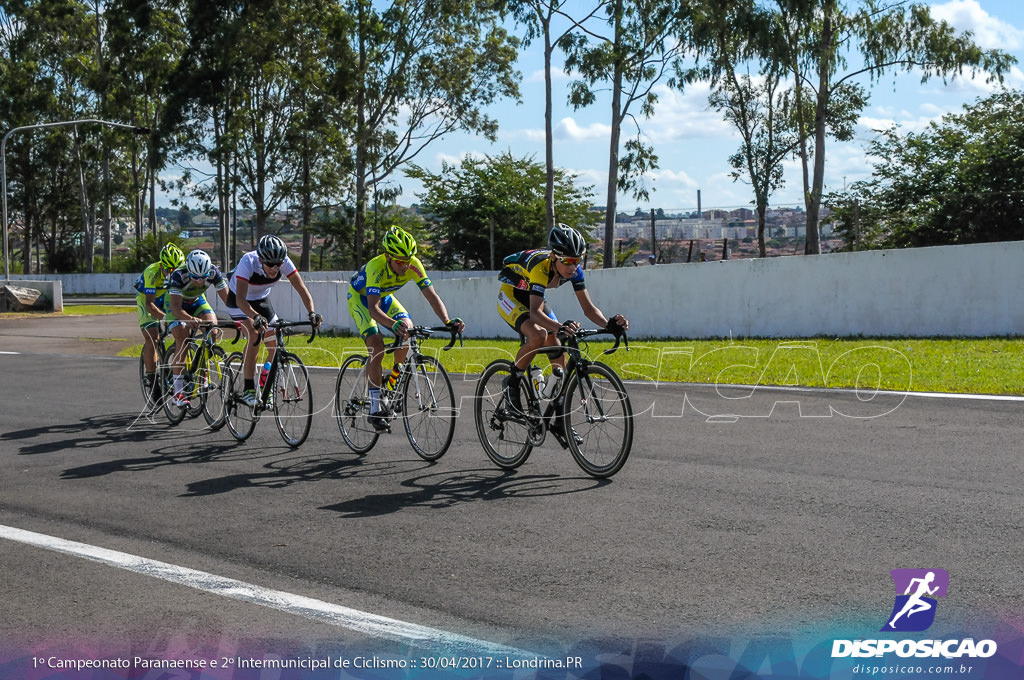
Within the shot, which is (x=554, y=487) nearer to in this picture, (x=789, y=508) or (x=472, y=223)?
(x=789, y=508)

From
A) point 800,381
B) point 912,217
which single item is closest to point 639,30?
point 912,217

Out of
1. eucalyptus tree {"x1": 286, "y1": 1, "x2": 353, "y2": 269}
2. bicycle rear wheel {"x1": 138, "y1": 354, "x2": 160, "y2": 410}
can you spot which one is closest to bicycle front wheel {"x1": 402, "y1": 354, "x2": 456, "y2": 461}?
bicycle rear wheel {"x1": 138, "y1": 354, "x2": 160, "y2": 410}

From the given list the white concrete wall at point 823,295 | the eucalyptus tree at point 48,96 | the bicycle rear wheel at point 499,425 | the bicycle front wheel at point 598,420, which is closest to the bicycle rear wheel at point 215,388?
the bicycle rear wheel at point 499,425

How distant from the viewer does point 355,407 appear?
8.53 meters

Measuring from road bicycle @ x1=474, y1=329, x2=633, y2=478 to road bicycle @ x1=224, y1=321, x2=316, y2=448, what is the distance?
1.81 m

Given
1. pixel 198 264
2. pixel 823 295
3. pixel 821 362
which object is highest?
pixel 198 264

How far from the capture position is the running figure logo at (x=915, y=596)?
13.7 feet

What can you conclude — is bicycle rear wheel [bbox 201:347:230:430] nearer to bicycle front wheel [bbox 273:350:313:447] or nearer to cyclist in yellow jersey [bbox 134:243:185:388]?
bicycle front wheel [bbox 273:350:313:447]

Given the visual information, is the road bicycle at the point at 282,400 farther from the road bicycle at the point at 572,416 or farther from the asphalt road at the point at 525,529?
the road bicycle at the point at 572,416

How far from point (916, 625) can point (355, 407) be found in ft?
17.5

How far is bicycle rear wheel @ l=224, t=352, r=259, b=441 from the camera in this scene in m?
9.24

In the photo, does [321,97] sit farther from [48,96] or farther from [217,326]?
[217,326]

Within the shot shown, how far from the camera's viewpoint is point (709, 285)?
19.3m

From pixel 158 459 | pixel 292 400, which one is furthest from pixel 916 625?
pixel 158 459
